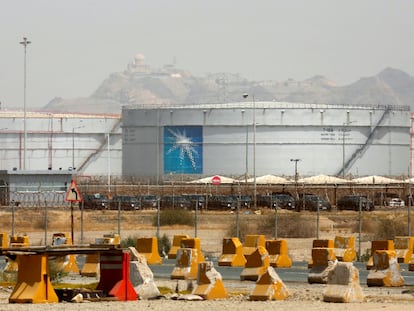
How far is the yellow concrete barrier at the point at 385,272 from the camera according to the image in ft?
84.9

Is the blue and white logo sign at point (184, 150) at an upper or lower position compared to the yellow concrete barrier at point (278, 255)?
upper

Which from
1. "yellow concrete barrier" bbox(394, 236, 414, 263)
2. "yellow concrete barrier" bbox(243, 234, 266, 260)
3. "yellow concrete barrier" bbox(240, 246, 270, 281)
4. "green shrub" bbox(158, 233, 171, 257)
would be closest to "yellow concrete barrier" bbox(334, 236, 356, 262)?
"yellow concrete barrier" bbox(394, 236, 414, 263)

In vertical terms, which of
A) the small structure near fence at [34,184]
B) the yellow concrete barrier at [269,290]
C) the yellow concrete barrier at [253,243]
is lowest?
the yellow concrete barrier at [269,290]

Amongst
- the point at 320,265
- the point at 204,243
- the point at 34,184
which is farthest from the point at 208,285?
the point at 34,184

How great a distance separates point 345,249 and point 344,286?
1224 cm

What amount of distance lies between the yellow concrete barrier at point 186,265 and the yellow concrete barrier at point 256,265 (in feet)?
3.41

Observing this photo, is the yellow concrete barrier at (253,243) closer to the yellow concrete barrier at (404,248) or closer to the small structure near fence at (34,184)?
→ the yellow concrete barrier at (404,248)

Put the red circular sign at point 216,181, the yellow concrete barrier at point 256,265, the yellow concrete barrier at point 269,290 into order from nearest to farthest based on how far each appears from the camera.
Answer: the yellow concrete barrier at point 269,290, the yellow concrete barrier at point 256,265, the red circular sign at point 216,181

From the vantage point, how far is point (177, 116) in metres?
105

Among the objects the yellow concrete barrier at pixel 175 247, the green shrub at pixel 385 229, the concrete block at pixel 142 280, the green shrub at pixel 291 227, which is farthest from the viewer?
the green shrub at pixel 291 227

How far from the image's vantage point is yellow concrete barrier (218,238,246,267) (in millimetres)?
33500

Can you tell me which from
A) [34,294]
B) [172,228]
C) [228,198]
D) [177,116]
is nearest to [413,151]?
[177,116]

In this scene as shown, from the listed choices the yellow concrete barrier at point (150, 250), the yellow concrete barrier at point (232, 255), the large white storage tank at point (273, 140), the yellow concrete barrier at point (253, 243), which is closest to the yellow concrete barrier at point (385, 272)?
the yellow concrete barrier at point (232, 255)

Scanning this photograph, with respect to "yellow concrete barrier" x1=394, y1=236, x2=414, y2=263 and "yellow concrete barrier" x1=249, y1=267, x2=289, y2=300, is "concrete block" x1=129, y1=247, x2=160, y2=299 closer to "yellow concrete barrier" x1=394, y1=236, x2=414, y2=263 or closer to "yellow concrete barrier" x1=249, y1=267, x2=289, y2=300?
"yellow concrete barrier" x1=249, y1=267, x2=289, y2=300
